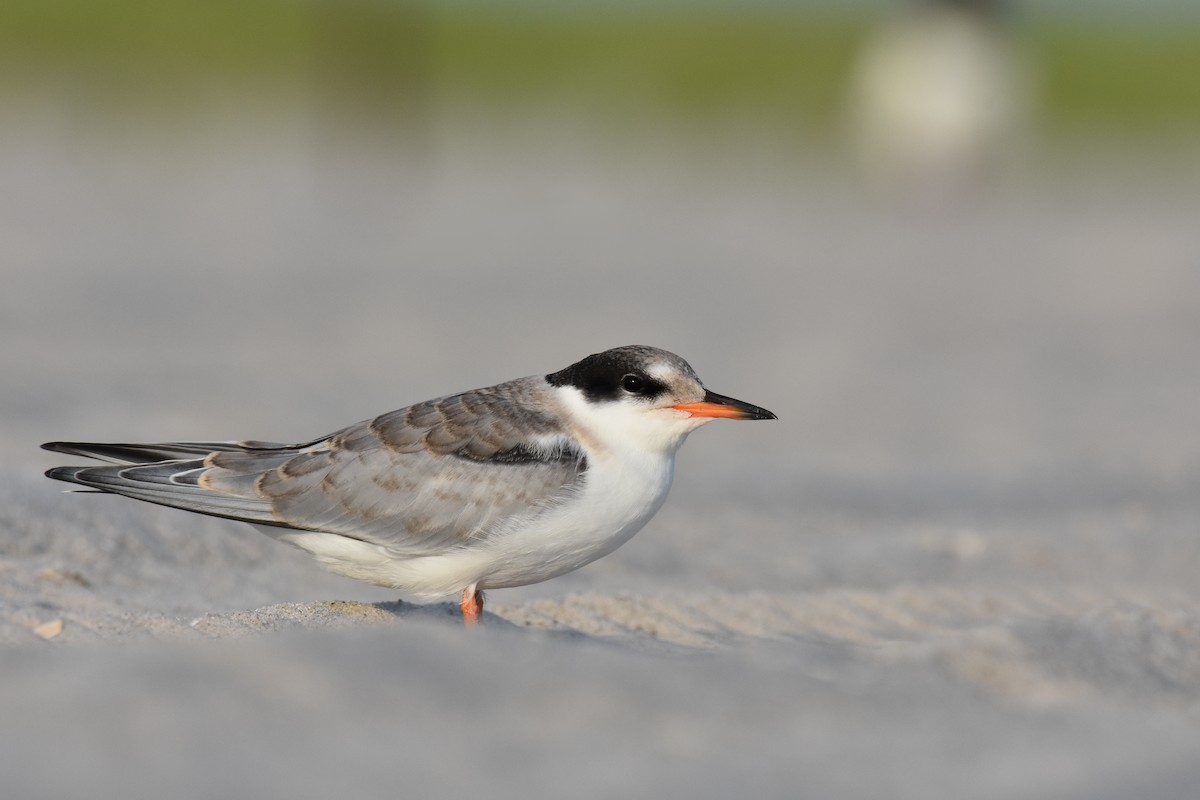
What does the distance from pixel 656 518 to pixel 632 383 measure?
2.78m

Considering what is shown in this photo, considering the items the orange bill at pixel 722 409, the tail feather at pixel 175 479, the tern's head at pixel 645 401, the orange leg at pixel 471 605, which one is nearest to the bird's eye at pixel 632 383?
the tern's head at pixel 645 401

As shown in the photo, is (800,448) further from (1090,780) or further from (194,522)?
(1090,780)

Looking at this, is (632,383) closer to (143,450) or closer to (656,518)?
(143,450)

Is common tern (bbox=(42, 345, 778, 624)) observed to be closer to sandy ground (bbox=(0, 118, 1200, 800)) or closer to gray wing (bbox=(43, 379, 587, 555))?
gray wing (bbox=(43, 379, 587, 555))

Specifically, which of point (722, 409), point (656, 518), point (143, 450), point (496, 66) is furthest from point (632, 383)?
point (496, 66)

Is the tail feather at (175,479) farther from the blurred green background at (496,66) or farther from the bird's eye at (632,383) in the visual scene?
the blurred green background at (496,66)

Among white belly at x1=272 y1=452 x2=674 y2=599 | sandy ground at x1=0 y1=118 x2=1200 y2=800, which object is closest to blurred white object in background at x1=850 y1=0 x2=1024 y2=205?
sandy ground at x1=0 y1=118 x2=1200 y2=800

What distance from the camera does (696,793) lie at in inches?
121

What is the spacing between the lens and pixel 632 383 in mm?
5020

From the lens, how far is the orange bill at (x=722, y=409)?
4.98 m

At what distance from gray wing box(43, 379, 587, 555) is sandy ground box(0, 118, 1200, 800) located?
297 millimetres

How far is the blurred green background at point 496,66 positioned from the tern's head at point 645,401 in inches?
814

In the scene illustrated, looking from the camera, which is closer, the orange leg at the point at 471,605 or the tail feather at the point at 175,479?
the orange leg at the point at 471,605

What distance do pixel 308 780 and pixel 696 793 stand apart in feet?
2.38
